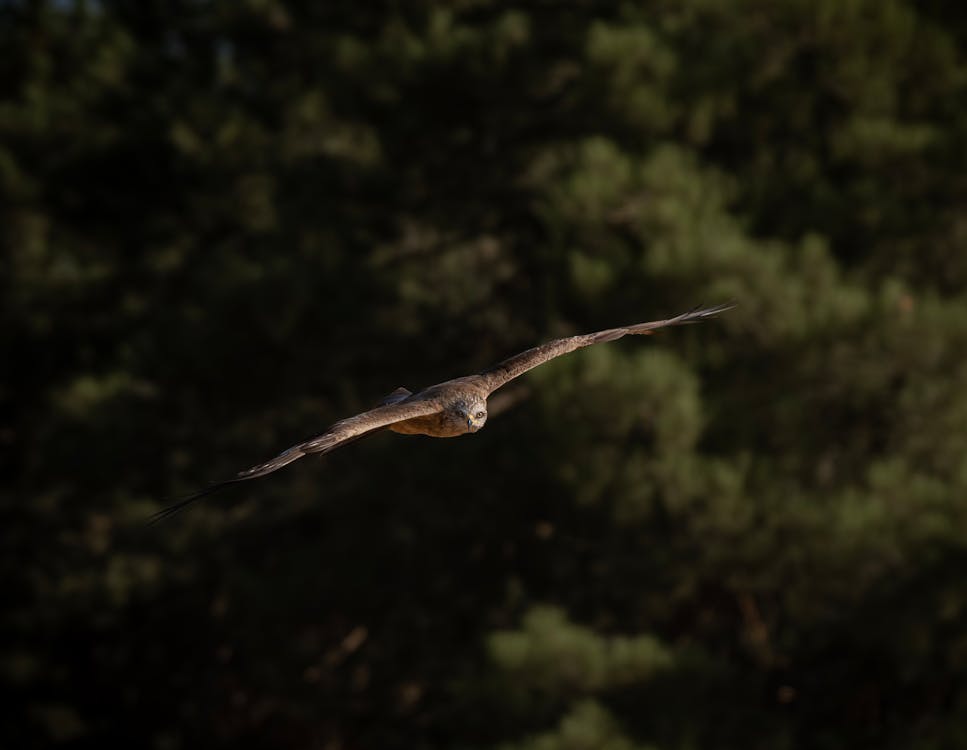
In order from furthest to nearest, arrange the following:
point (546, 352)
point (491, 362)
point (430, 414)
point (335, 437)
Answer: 1. point (491, 362)
2. point (546, 352)
3. point (430, 414)
4. point (335, 437)

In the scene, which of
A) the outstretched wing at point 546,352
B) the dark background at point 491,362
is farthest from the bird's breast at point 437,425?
the dark background at point 491,362

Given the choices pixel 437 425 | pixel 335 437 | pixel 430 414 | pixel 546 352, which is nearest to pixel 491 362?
pixel 546 352

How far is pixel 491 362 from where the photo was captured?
12867mm

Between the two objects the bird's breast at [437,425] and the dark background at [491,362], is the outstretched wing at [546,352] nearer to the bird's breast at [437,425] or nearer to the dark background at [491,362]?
the bird's breast at [437,425]

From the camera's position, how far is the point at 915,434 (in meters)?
10.7

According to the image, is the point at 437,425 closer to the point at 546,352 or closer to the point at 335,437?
the point at 546,352

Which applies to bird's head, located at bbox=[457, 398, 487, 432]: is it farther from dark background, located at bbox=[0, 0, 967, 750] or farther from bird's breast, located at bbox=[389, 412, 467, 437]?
dark background, located at bbox=[0, 0, 967, 750]

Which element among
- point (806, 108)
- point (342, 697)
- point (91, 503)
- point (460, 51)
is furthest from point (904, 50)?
point (91, 503)

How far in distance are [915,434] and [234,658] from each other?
7.61 m

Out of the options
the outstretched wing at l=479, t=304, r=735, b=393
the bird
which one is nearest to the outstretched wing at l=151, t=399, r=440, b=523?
the bird

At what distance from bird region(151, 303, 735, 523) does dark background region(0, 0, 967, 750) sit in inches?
162

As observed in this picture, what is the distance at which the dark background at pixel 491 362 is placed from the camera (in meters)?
10.5

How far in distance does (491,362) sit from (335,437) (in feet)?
26.5

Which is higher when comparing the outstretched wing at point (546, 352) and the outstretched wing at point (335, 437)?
the outstretched wing at point (335, 437)
